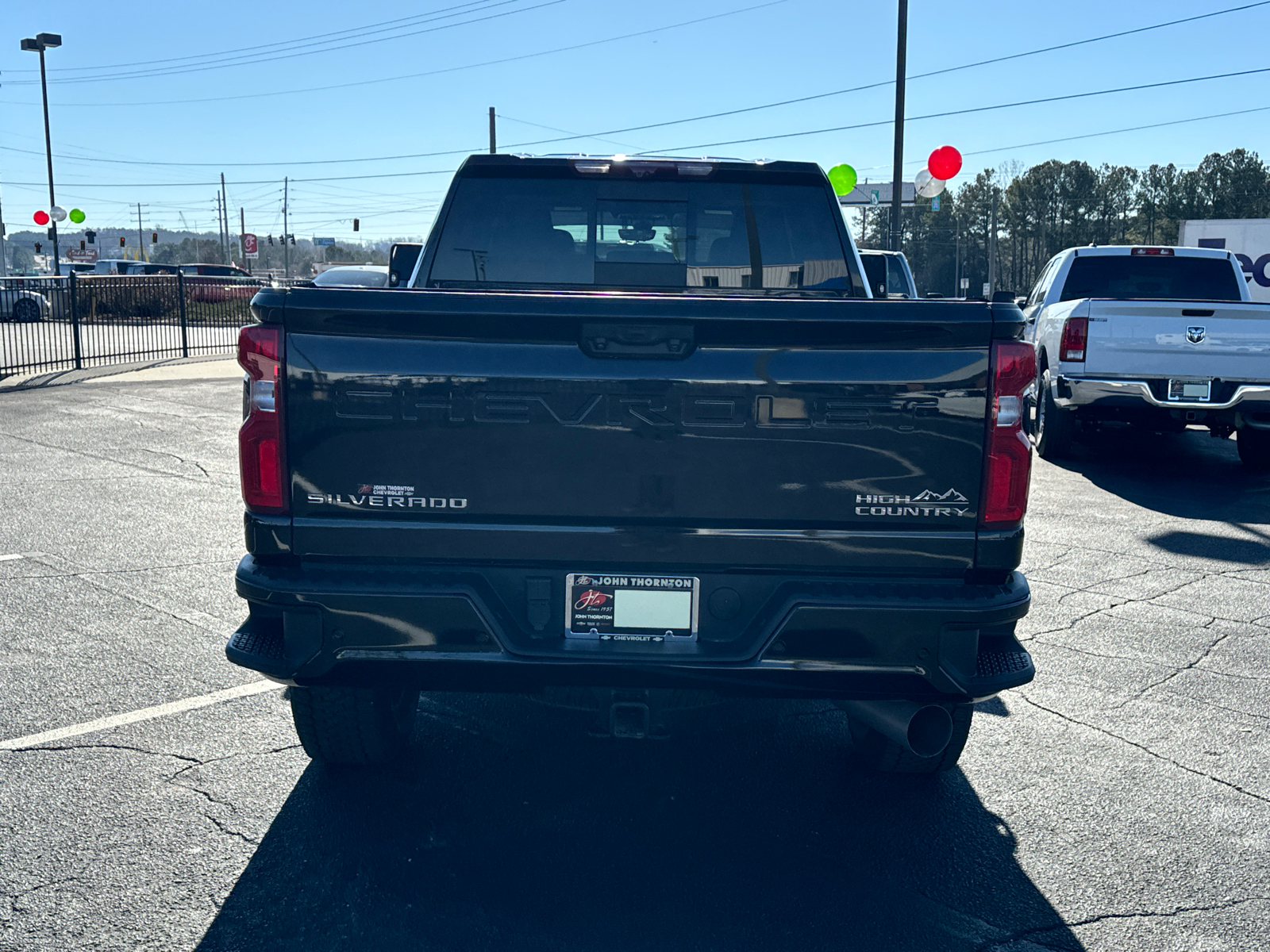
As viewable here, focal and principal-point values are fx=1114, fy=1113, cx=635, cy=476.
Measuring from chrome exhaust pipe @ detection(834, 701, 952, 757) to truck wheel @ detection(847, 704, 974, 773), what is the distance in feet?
0.93

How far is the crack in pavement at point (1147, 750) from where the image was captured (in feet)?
12.9

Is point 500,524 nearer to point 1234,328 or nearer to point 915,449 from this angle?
point 915,449

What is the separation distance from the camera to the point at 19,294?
21406 millimetres

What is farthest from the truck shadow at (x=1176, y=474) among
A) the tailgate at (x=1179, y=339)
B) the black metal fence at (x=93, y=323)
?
the black metal fence at (x=93, y=323)

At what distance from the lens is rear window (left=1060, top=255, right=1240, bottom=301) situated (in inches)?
493

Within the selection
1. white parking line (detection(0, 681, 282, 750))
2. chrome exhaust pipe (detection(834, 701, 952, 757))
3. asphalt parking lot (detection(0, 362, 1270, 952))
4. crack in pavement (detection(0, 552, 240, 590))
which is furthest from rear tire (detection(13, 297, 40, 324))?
chrome exhaust pipe (detection(834, 701, 952, 757))

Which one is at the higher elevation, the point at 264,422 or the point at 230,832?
the point at 264,422

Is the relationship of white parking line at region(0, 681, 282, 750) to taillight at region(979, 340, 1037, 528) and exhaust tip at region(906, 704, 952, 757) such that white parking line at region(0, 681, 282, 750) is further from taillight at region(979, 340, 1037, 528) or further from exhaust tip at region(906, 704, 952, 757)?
taillight at region(979, 340, 1037, 528)

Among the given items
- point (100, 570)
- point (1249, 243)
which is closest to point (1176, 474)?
point (100, 570)

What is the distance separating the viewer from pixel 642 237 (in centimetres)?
466

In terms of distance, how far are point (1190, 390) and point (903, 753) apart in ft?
26.1

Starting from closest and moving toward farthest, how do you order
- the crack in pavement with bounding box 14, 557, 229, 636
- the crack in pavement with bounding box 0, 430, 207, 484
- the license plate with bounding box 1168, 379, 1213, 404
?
the crack in pavement with bounding box 14, 557, 229, 636, the crack in pavement with bounding box 0, 430, 207, 484, the license plate with bounding box 1168, 379, 1213, 404

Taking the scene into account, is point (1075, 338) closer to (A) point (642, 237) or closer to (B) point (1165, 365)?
(B) point (1165, 365)

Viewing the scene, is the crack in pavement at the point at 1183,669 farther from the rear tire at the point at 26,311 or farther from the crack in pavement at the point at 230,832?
the rear tire at the point at 26,311
